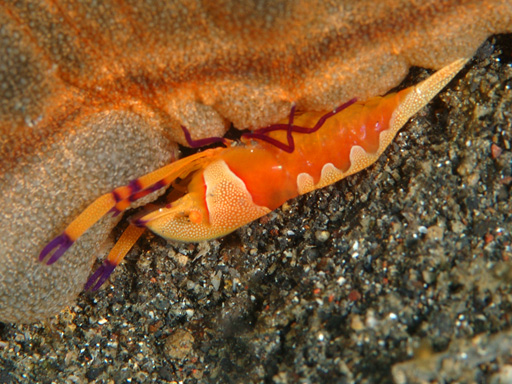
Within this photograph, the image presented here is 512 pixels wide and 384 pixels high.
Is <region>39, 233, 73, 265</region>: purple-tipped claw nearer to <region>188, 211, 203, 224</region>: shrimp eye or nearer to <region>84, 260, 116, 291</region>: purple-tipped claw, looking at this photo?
<region>84, 260, 116, 291</region>: purple-tipped claw

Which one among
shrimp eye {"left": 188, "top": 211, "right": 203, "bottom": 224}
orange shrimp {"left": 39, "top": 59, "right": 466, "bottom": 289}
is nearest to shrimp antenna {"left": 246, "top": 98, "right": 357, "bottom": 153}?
orange shrimp {"left": 39, "top": 59, "right": 466, "bottom": 289}

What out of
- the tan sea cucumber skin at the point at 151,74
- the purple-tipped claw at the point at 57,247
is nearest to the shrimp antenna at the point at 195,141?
the tan sea cucumber skin at the point at 151,74

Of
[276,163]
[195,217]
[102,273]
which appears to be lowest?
[102,273]

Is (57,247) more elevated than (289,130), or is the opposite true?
(289,130)

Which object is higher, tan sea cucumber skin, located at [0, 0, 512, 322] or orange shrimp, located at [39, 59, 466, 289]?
tan sea cucumber skin, located at [0, 0, 512, 322]

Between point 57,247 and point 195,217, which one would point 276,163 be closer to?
point 195,217

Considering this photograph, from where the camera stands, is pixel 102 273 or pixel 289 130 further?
pixel 102 273

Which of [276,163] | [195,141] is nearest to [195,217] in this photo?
[195,141]
